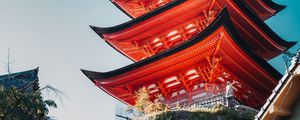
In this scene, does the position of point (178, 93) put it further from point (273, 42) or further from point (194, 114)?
point (273, 42)

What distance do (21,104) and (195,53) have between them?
11059mm

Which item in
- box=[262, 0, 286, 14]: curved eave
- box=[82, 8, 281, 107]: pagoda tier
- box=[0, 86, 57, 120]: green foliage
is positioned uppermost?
box=[262, 0, 286, 14]: curved eave

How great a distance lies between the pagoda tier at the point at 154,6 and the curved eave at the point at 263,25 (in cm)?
240

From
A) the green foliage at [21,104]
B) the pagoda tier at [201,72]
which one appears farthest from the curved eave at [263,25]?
the green foliage at [21,104]

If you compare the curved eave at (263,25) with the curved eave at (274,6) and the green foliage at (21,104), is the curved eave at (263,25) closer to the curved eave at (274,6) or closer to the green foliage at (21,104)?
the curved eave at (274,6)

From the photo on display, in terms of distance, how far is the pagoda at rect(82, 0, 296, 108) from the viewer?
20.2 m

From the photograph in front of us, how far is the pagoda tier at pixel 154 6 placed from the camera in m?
27.2

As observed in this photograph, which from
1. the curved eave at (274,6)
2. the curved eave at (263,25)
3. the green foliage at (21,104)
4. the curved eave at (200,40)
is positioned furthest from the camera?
the curved eave at (274,6)

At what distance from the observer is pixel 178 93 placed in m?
22.1

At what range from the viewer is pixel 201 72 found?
68.6 feet

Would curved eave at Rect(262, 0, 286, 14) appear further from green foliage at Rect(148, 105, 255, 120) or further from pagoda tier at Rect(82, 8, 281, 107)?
green foliage at Rect(148, 105, 255, 120)

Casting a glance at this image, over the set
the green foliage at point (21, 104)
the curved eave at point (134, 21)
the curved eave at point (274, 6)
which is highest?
the curved eave at point (274, 6)

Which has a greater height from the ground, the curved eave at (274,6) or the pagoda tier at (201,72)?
the curved eave at (274,6)

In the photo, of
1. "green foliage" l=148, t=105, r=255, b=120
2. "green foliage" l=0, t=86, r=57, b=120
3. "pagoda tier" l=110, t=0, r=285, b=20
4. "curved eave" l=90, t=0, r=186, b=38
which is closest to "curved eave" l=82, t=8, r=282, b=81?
"curved eave" l=90, t=0, r=186, b=38
